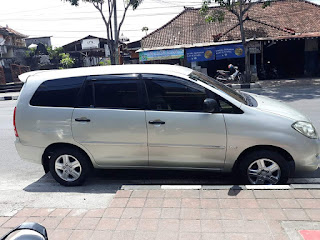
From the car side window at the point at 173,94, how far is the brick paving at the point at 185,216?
3.60 feet

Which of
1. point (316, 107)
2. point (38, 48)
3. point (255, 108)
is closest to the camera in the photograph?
point (255, 108)

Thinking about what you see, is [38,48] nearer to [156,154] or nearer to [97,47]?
[97,47]

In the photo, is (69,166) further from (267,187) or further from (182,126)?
(267,187)

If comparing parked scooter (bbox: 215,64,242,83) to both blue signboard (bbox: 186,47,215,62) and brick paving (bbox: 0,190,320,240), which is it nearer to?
blue signboard (bbox: 186,47,215,62)

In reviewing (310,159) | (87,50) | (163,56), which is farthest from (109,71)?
(87,50)

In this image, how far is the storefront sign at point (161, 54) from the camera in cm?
2002

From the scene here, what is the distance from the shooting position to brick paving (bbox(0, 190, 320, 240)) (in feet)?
9.27

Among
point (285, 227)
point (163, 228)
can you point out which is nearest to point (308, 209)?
point (285, 227)

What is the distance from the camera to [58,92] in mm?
4238

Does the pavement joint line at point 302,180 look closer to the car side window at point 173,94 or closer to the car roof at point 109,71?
the car side window at point 173,94

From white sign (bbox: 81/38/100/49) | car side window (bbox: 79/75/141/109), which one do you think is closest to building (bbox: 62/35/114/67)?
white sign (bbox: 81/38/100/49)

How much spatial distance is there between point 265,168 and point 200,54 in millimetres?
16486

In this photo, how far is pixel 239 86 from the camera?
1633 cm

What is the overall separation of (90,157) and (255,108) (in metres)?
2.37
